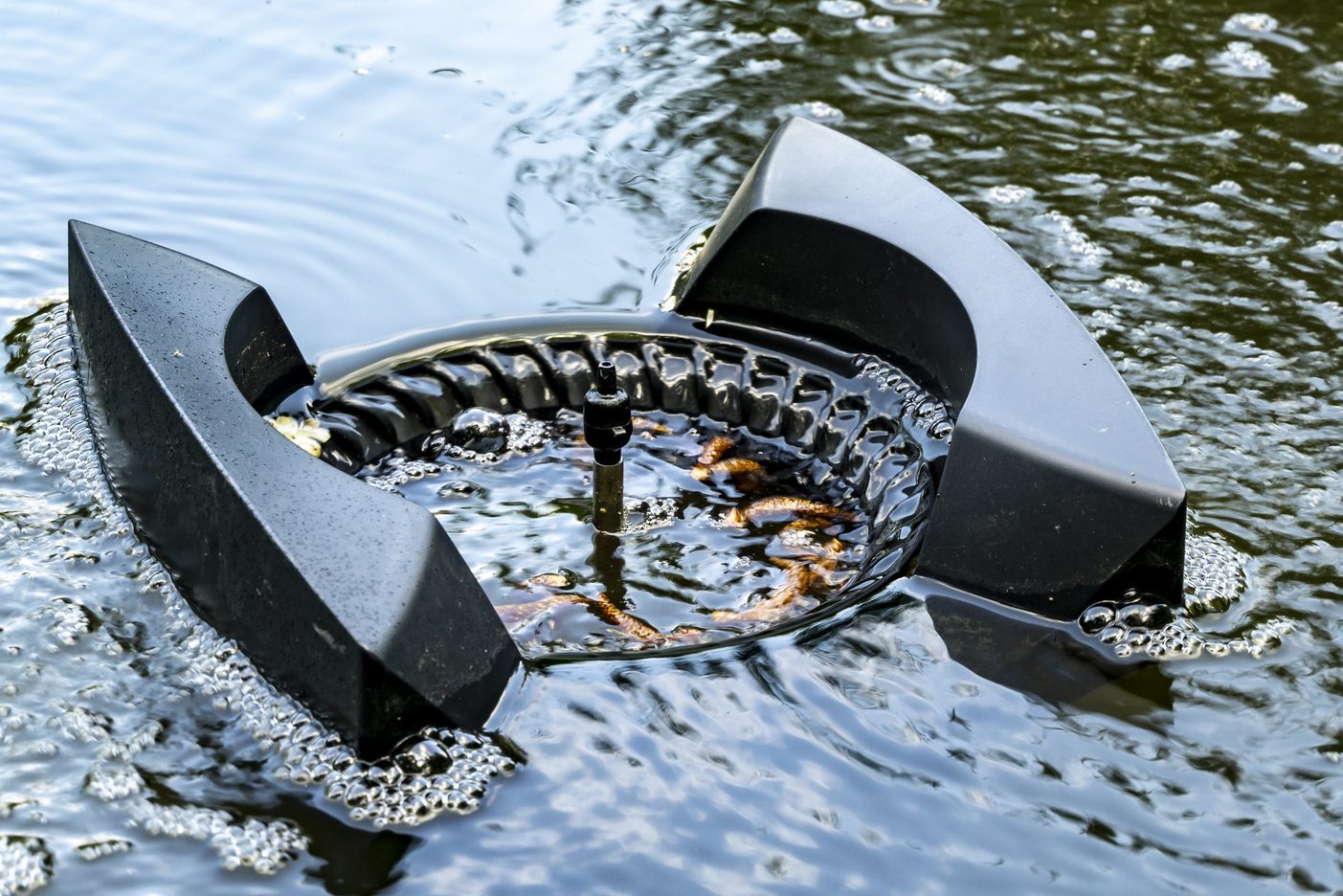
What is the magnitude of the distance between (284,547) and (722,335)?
44.9 inches

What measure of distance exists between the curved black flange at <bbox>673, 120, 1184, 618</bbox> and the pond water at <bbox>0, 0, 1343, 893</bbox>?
6.5 inches

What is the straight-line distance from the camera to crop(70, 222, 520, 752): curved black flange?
66.3 inches

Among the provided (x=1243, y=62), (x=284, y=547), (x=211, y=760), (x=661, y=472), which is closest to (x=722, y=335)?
(x=661, y=472)

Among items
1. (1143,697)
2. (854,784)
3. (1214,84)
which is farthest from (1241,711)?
(1214,84)

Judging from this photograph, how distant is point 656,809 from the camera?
5.55ft

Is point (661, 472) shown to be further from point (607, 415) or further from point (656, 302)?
point (656, 302)

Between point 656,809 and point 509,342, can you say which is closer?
point 656,809

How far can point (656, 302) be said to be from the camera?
9.17ft

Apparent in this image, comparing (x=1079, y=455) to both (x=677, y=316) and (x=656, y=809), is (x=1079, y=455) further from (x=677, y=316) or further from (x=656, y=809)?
(x=677, y=316)

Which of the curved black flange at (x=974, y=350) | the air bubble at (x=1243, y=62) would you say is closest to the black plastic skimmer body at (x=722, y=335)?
the curved black flange at (x=974, y=350)

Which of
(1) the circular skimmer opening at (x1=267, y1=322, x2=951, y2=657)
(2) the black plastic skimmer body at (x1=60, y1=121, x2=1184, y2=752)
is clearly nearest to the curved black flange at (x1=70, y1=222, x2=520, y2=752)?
(2) the black plastic skimmer body at (x1=60, y1=121, x2=1184, y2=752)

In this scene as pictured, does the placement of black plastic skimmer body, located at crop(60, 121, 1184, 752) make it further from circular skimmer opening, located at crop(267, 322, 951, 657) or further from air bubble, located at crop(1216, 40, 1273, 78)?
air bubble, located at crop(1216, 40, 1273, 78)

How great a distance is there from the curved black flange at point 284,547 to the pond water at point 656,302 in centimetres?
7

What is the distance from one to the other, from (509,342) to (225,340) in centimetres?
58
